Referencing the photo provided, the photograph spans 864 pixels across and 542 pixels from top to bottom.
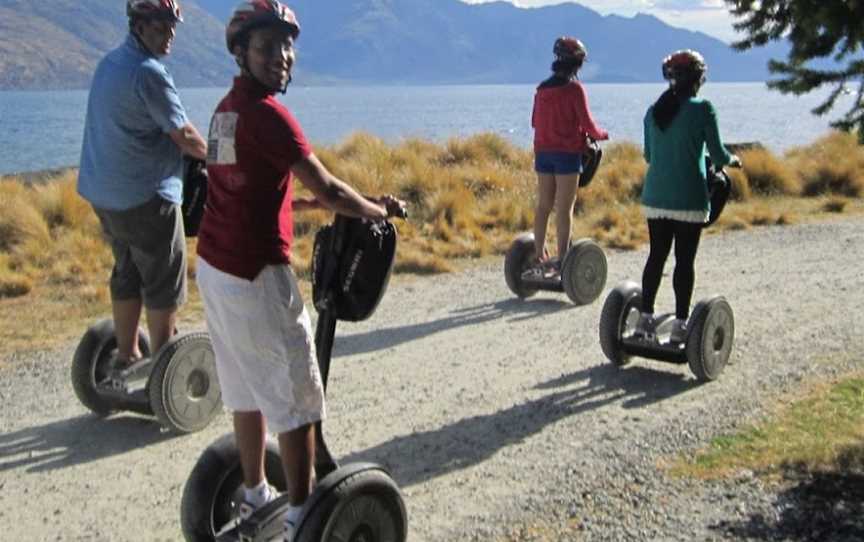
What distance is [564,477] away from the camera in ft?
18.4

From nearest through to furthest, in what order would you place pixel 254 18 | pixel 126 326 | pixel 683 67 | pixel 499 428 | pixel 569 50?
pixel 254 18, pixel 126 326, pixel 499 428, pixel 683 67, pixel 569 50

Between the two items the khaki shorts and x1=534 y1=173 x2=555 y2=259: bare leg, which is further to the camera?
x1=534 y1=173 x2=555 y2=259: bare leg

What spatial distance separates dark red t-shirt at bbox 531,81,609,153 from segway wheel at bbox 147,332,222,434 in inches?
164

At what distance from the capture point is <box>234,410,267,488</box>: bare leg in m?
4.16

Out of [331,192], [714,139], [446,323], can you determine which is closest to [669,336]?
[714,139]

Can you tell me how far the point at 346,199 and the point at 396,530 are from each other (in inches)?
52.5

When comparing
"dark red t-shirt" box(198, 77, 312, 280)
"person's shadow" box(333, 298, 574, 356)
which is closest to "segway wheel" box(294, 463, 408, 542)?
"dark red t-shirt" box(198, 77, 312, 280)

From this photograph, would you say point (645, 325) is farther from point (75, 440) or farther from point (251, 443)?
point (251, 443)

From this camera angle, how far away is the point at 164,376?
603 centimetres

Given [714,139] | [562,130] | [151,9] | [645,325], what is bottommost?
[645,325]

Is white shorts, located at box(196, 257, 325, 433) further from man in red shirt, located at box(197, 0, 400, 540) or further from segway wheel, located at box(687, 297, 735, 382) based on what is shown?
segway wheel, located at box(687, 297, 735, 382)

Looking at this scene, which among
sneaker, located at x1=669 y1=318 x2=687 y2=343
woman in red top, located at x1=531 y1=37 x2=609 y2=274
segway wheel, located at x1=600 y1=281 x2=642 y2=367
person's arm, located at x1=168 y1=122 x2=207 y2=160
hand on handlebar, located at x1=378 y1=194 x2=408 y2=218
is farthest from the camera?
woman in red top, located at x1=531 y1=37 x2=609 y2=274

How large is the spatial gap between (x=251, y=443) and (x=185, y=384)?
6.80 ft

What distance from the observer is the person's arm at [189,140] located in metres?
5.63
